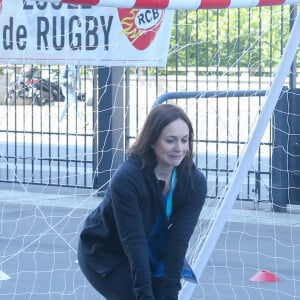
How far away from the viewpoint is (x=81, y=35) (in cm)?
834

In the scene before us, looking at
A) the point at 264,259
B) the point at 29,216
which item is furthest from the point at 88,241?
the point at 29,216

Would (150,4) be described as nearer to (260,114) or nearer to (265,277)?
→ (260,114)

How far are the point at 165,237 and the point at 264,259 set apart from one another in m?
4.49

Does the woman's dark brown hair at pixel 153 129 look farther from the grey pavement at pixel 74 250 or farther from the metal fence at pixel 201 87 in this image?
the metal fence at pixel 201 87

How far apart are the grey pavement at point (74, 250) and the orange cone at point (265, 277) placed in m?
0.05

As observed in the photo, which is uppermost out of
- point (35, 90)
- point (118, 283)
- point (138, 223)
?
point (35, 90)

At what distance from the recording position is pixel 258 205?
11.0 metres

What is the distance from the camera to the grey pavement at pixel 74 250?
7898mm

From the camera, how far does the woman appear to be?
14.8 feet

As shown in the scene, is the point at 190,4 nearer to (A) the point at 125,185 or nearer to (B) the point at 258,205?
(A) the point at 125,185

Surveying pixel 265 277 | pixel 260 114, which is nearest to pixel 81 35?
pixel 265 277

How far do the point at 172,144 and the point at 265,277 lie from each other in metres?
3.86

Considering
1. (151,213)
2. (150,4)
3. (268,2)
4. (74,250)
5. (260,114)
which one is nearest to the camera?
(151,213)

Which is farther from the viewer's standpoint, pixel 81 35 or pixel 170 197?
pixel 81 35
